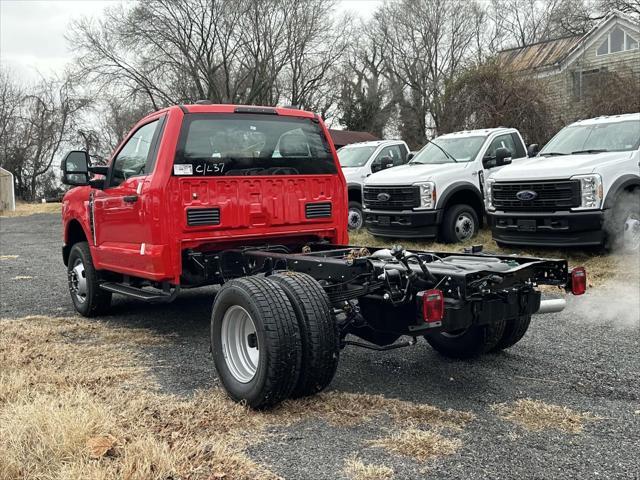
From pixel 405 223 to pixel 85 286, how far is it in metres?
5.94

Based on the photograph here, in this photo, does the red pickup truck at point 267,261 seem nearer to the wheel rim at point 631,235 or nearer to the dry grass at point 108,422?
the dry grass at point 108,422

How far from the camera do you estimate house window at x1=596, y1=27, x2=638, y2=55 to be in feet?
94.2

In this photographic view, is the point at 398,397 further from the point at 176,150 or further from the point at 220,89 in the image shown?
the point at 220,89

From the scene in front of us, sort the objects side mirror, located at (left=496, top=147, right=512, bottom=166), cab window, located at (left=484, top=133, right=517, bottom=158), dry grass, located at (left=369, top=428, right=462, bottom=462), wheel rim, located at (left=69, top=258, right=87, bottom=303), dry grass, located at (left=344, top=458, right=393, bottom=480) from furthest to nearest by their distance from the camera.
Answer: cab window, located at (left=484, top=133, right=517, bottom=158)
side mirror, located at (left=496, top=147, right=512, bottom=166)
wheel rim, located at (left=69, top=258, right=87, bottom=303)
dry grass, located at (left=369, top=428, right=462, bottom=462)
dry grass, located at (left=344, top=458, right=393, bottom=480)

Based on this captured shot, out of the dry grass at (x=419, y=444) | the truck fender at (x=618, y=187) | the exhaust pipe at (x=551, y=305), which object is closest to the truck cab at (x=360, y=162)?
the truck fender at (x=618, y=187)

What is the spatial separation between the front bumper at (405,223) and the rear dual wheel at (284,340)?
23.5 feet

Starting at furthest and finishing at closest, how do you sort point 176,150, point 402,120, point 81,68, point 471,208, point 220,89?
point 402,120 < point 220,89 < point 81,68 < point 471,208 < point 176,150

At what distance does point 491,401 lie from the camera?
4.16 m

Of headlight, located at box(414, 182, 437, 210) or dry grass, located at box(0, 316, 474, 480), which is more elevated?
headlight, located at box(414, 182, 437, 210)

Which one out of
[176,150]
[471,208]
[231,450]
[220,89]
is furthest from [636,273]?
[220,89]

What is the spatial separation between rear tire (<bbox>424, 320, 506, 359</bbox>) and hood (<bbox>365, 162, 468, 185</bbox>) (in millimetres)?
6325

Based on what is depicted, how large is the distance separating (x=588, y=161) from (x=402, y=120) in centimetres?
3756

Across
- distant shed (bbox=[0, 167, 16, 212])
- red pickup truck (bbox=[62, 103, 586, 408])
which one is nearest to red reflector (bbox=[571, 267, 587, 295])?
red pickup truck (bbox=[62, 103, 586, 408])

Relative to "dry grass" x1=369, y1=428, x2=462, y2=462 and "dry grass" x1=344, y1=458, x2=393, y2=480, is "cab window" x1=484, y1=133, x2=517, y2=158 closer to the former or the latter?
"dry grass" x1=369, y1=428, x2=462, y2=462
